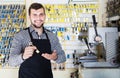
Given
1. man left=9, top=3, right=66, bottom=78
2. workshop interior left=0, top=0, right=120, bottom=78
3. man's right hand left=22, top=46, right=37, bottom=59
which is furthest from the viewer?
workshop interior left=0, top=0, right=120, bottom=78

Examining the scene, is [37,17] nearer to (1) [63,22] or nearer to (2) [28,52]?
(2) [28,52]

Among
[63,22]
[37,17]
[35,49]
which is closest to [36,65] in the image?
[35,49]

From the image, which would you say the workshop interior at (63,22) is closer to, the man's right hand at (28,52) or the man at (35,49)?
the man at (35,49)

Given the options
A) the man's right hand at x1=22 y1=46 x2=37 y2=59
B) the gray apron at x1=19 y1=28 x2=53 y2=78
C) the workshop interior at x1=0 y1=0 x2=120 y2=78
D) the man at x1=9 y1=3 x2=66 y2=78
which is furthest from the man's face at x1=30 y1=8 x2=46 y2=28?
the workshop interior at x1=0 y1=0 x2=120 y2=78

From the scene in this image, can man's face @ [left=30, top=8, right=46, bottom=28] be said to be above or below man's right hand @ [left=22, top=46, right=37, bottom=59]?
above

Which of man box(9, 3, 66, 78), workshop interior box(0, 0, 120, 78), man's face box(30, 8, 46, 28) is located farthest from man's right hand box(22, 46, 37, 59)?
workshop interior box(0, 0, 120, 78)

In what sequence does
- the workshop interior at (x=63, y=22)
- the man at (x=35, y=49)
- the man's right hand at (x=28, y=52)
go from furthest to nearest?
the workshop interior at (x=63, y=22), the man at (x=35, y=49), the man's right hand at (x=28, y=52)

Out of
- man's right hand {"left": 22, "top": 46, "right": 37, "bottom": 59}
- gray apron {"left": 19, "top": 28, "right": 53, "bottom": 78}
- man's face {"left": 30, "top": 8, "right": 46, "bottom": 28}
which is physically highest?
man's face {"left": 30, "top": 8, "right": 46, "bottom": 28}

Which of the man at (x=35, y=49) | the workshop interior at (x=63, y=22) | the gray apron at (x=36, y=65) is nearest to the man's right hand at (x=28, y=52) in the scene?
the man at (x=35, y=49)

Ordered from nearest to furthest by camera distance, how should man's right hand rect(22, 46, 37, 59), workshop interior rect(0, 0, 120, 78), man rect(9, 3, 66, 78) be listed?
man's right hand rect(22, 46, 37, 59), man rect(9, 3, 66, 78), workshop interior rect(0, 0, 120, 78)

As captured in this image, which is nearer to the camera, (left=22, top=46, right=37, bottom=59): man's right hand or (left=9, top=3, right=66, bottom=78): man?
(left=22, top=46, right=37, bottom=59): man's right hand

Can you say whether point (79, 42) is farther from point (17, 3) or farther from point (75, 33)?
point (17, 3)

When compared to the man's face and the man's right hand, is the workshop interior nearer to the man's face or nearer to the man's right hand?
the man's face

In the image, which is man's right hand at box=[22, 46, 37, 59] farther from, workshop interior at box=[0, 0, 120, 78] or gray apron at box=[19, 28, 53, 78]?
workshop interior at box=[0, 0, 120, 78]
